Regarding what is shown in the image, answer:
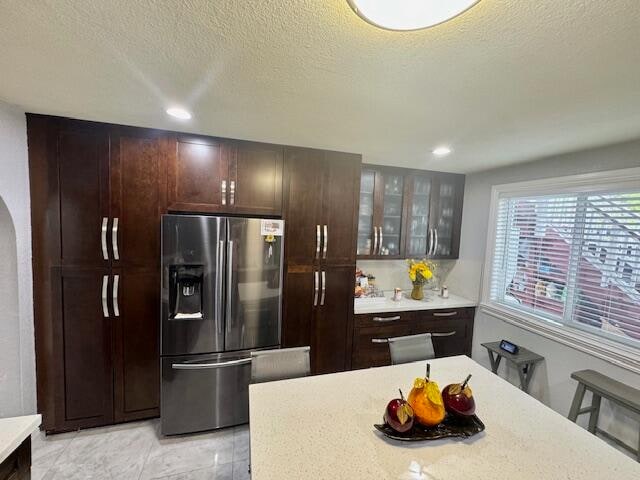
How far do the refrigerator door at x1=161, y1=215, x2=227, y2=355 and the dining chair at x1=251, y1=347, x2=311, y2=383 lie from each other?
58cm

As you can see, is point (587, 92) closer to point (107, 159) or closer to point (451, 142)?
point (451, 142)

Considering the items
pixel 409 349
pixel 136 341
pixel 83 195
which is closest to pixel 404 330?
pixel 409 349

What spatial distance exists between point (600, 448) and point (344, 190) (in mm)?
2060

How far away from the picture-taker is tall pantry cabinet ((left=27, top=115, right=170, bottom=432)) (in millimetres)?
1866

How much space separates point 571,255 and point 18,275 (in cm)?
394

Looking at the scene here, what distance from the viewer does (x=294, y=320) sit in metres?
2.37

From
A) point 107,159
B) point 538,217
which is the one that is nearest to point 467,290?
point 538,217

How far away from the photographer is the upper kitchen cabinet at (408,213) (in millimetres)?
2900

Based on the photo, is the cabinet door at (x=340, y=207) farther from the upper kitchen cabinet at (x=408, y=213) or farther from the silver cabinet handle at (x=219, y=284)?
the silver cabinet handle at (x=219, y=284)

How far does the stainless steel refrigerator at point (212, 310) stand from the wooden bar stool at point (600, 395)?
7.37 feet

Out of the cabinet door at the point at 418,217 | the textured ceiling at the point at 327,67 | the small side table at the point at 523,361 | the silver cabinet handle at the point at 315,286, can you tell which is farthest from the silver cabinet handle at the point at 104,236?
the small side table at the point at 523,361

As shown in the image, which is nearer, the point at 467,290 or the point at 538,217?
the point at 538,217

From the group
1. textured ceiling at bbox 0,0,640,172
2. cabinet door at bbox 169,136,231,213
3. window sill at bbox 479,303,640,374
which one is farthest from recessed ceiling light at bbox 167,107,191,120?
window sill at bbox 479,303,640,374

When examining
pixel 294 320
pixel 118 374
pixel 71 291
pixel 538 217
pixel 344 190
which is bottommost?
pixel 118 374
